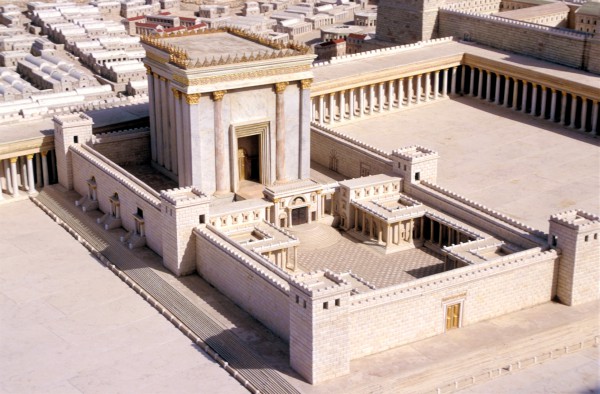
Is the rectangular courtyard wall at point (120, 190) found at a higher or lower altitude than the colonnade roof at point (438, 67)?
lower

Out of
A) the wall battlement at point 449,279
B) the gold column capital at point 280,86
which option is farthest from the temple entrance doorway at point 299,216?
the wall battlement at point 449,279

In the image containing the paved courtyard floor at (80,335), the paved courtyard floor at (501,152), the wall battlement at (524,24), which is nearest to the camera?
the paved courtyard floor at (80,335)

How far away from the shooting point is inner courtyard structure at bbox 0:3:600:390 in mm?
53188

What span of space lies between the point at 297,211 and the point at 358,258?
19.6ft

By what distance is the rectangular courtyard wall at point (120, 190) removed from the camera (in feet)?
212

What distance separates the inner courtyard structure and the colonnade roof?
0.68 metres

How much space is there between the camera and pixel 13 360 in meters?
52.9

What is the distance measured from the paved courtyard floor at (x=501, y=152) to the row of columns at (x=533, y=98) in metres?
0.94

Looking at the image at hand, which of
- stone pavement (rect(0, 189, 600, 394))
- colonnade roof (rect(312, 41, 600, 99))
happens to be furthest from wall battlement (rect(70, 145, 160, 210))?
colonnade roof (rect(312, 41, 600, 99))

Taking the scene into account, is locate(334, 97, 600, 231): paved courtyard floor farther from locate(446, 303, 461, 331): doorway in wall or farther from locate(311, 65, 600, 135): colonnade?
locate(446, 303, 461, 331): doorway in wall

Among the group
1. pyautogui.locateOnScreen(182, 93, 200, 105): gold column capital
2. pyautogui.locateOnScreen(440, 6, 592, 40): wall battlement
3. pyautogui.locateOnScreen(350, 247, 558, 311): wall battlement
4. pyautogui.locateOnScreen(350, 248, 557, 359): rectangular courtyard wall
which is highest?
pyautogui.locateOnScreen(440, 6, 592, 40): wall battlement

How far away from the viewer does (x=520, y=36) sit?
9750 cm

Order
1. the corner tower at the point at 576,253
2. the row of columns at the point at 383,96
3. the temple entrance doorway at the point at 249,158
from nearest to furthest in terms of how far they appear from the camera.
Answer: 1. the corner tower at the point at 576,253
2. the temple entrance doorway at the point at 249,158
3. the row of columns at the point at 383,96

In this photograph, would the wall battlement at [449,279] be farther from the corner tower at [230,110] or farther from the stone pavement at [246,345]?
the corner tower at [230,110]
